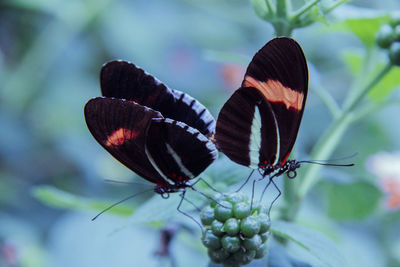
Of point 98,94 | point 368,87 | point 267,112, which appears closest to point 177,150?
point 267,112

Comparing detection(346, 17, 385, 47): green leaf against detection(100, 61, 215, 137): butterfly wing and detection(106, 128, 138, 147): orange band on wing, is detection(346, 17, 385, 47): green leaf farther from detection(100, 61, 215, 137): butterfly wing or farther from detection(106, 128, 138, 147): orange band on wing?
detection(106, 128, 138, 147): orange band on wing

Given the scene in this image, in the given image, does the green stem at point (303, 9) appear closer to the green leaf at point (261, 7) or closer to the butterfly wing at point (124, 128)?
the green leaf at point (261, 7)

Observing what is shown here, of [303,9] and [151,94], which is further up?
[303,9]

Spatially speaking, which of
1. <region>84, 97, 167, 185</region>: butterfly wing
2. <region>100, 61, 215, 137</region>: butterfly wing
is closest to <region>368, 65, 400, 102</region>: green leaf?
<region>100, 61, 215, 137</region>: butterfly wing

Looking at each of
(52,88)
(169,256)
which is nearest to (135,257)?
(169,256)

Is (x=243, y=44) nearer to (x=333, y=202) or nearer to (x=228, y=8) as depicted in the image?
(x=228, y=8)

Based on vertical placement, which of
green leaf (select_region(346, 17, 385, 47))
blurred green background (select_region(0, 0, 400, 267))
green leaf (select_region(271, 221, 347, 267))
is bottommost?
blurred green background (select_region(0, 0, 400, 267))

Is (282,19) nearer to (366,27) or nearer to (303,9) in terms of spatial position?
(303,9)
